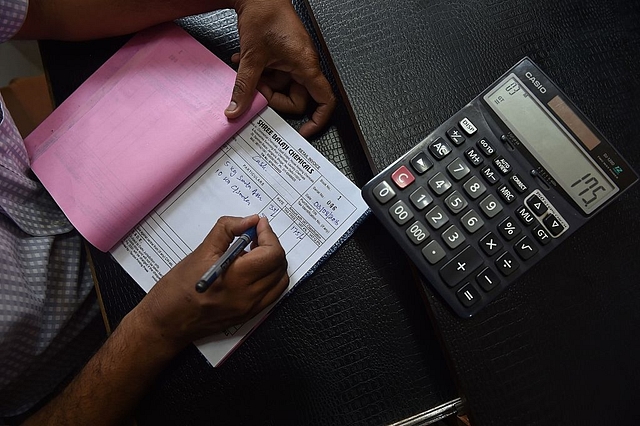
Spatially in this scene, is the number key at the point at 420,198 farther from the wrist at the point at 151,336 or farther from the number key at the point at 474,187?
the wrist at the point at 151,336

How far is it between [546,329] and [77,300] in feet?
1.78

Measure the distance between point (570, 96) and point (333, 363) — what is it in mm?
373

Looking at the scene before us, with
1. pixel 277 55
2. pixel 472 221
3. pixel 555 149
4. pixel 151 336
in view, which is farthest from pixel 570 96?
pixel 151 336

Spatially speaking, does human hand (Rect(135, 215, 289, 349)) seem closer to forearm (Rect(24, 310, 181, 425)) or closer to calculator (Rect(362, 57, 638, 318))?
forearm (Rect(24, 310, 181, 425))

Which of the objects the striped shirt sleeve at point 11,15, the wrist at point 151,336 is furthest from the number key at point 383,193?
the striped shirt sleeve at point 11,15

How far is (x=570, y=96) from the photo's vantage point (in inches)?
19.4

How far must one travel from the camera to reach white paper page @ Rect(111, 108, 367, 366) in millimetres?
508

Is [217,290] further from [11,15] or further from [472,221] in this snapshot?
[11,15]

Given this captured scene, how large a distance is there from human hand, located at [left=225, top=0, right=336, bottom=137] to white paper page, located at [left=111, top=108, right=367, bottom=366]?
37mm

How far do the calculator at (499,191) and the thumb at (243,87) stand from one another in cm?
17

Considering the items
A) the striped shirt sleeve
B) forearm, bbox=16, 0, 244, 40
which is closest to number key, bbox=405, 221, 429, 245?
forearm, bbox=16, 0, 244, 40

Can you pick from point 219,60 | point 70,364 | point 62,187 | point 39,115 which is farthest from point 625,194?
point 39,115

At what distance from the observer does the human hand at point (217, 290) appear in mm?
468

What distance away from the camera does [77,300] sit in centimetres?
60
